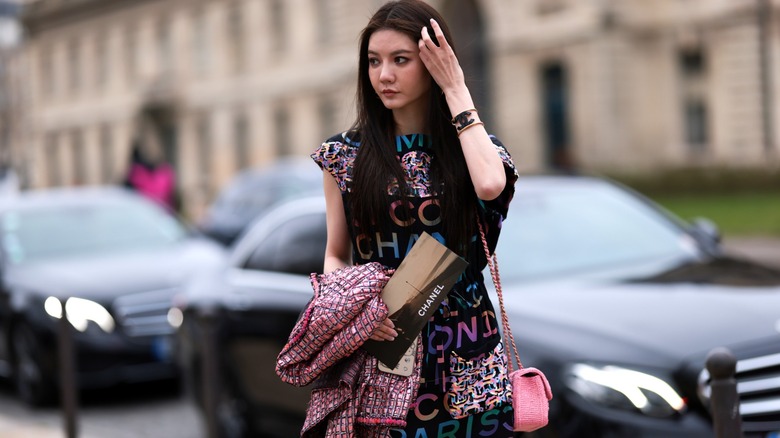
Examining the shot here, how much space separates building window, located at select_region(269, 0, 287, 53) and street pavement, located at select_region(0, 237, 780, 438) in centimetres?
4090

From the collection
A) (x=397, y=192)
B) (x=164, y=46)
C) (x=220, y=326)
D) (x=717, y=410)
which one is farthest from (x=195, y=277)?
(x=164, y=46)

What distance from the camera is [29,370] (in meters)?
10.5

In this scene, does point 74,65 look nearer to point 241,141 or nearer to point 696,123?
point 241,141

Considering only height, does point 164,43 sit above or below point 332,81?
above

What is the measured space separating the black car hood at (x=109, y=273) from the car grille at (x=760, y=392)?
5445 millimetres

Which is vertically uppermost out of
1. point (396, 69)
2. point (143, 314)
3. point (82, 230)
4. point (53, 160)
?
point (53, 160)

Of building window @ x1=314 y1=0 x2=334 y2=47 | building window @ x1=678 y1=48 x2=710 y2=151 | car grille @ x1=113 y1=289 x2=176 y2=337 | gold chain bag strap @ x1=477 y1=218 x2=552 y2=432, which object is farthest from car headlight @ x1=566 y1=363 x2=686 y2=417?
building window @ x1=314 y1=0 x2=334 y2=47

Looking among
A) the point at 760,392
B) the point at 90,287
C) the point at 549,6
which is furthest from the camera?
the point at 549,6

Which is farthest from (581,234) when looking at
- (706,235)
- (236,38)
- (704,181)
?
(236,38)

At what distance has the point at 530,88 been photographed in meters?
39.2

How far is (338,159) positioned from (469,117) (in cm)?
38

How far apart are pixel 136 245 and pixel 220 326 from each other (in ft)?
13.7

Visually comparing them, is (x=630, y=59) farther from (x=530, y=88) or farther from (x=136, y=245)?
(x=136, y=245)

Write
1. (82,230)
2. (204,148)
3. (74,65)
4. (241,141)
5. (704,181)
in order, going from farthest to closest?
(74,65) → (204,148) → (241,141) → (704,181) → (82,230)
